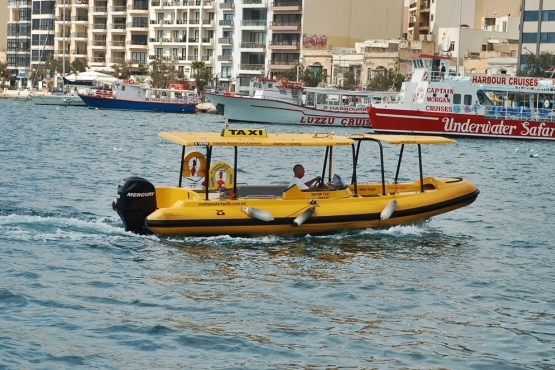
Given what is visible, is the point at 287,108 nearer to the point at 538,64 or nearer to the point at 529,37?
the point at 538,64

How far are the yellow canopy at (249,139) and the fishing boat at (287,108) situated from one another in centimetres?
5459

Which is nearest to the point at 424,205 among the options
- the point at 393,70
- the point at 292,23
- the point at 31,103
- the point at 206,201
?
the point at 206,201

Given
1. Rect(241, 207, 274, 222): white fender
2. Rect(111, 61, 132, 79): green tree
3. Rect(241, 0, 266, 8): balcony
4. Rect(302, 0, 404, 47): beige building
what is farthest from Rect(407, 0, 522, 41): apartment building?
Rect(241, 207, 274, 222): white fender

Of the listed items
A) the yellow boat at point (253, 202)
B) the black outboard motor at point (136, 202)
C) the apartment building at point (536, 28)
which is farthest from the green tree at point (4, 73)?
the black outboard motor at point (136, 202)

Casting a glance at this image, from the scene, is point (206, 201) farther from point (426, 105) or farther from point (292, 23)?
point (292, 23)

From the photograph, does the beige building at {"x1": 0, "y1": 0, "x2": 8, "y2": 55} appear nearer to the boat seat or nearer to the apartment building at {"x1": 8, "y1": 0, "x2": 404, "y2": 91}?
the apartment building at {"x1": 8, "y1": 0, "x2": 404, "y2": 91}

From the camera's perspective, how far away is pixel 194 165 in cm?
2011

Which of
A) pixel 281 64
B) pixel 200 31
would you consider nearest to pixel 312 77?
pixel 281 64

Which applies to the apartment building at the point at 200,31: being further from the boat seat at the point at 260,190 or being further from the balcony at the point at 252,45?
the boat seat at the point at 260,190

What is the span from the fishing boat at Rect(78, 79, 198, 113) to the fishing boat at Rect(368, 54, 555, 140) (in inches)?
1412

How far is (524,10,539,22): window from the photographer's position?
290ft

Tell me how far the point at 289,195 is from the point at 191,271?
3.53m

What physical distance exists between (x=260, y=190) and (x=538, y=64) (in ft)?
217

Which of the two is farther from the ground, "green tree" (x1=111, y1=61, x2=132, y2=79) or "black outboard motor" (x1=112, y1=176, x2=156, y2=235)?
"green tree" (x1=111, y1=61, x2=132, y2=79)
